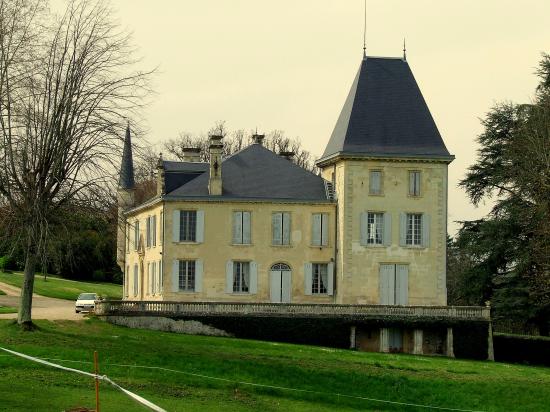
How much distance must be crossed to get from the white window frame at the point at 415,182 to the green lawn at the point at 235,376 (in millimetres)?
9814

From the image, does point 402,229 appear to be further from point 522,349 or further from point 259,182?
point 522,349

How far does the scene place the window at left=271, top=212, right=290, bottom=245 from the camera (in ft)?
172

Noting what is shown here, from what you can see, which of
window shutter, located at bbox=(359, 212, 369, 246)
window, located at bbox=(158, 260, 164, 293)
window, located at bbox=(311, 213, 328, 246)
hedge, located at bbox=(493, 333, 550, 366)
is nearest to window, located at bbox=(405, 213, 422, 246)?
window shutter, located at bbox=(359, 212, 369, 246)

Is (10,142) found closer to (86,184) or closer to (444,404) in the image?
(86,184)

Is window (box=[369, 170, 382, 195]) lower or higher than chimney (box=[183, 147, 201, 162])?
lower

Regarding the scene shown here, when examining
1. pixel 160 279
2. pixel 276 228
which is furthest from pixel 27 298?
pixel 276 228

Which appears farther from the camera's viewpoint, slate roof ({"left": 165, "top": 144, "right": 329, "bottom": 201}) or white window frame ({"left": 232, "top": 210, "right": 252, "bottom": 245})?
slate roof ({"left": 165, "top": 144, "right": 329, "bottom": 201})

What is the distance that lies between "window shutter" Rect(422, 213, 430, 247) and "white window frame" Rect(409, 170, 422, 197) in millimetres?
954

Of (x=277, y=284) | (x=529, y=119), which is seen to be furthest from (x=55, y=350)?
(x=529, y=119)

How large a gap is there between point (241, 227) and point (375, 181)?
18.8ft

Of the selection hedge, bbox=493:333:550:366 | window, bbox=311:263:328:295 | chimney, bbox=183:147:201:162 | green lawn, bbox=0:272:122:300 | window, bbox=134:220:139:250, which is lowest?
hedge, bbox=493:333:550:366

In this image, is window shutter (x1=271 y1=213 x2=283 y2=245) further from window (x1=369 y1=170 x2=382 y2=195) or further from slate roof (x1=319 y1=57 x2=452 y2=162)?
window (x1=369 y1=170 x2=382 y2=195)

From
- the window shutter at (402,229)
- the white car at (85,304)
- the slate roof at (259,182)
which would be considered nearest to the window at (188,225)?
the slate roof at (259,182)

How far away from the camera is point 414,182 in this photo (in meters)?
52.2
